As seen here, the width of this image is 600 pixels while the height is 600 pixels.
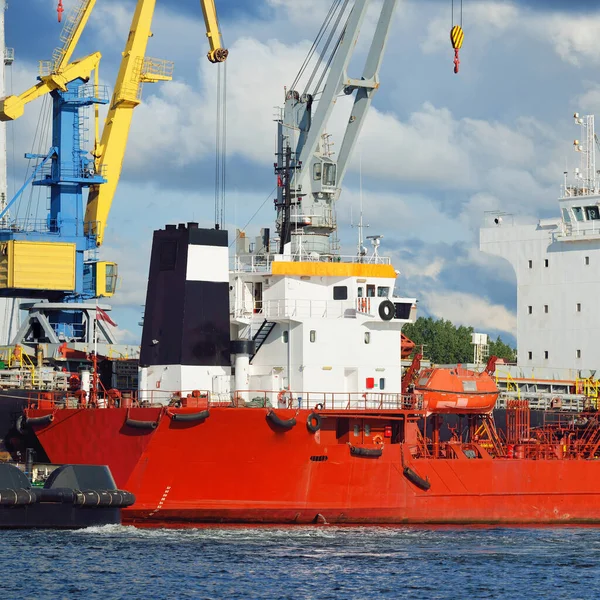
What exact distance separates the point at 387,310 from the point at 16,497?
10.1 metres

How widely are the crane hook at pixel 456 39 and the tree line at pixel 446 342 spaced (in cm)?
3999

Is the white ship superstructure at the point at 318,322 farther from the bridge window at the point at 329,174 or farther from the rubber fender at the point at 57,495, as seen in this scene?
the rubber fender at the point at 57,495

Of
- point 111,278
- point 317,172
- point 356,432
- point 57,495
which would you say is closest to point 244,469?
point 356,432

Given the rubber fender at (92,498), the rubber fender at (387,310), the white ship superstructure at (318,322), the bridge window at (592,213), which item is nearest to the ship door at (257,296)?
the white ship superstructure at (318,322)

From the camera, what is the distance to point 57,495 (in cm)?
3123

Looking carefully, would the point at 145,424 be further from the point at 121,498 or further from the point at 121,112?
the point at 121,112

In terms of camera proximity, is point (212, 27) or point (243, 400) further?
point (212, 27)

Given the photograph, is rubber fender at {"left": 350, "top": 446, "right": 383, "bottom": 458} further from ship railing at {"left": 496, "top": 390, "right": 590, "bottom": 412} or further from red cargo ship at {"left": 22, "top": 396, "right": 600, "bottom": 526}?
ship railing at {"left": 496, "top": 390, "right": 590, "bottom": 412}

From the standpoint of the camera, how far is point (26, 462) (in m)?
34.0

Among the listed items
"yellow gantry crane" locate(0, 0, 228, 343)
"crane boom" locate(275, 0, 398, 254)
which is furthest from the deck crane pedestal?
"crane boom" locate(275, 0, 398, 254)

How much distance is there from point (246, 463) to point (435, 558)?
5086 millimetres

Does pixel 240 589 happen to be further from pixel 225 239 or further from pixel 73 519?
pixel 225 239

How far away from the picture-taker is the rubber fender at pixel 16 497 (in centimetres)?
3050

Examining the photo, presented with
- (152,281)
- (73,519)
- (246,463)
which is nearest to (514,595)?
(246,463)
